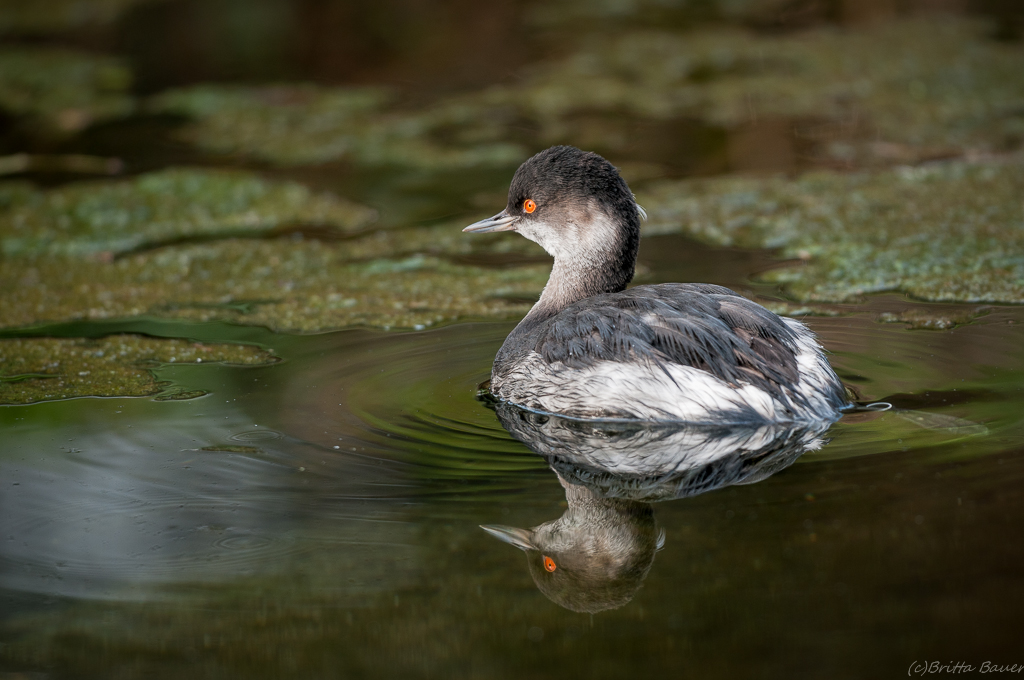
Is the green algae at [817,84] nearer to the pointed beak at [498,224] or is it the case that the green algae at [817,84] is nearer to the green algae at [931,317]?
the green algae at [931,317]

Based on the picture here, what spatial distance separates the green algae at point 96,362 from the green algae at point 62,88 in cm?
550

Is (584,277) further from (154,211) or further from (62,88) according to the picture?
(62,88)

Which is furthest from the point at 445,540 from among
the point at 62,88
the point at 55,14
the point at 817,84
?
the point at 55,14

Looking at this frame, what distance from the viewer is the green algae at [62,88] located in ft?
34.8

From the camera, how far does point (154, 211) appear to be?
8.04 metres

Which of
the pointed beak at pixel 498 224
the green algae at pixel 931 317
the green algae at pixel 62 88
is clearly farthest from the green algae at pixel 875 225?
the green algae at pixel 62 88

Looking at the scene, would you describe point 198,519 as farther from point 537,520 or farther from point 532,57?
point 532,57

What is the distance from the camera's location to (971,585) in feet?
9.42

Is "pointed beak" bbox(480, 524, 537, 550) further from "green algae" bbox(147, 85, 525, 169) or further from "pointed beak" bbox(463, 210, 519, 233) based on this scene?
"green algae" bbox(147, 85, 525, 169)

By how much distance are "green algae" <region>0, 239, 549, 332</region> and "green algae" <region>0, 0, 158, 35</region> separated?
8141mm

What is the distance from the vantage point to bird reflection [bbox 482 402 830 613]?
3166mm

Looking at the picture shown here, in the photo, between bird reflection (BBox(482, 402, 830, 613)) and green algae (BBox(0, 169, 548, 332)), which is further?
green algae (BBox(0, 169, 548, 332))

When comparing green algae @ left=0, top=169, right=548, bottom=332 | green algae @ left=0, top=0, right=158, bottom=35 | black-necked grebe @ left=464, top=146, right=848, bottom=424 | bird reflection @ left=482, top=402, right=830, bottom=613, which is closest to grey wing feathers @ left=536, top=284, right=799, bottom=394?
black-necked grebe @ left=464, top=146, right=848, bottom=424

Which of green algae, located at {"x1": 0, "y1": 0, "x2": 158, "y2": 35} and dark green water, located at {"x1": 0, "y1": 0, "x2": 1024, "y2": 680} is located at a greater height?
green algae, located at {"x1": 0, "y1": 0, "x2": 158, "y2": 35}
